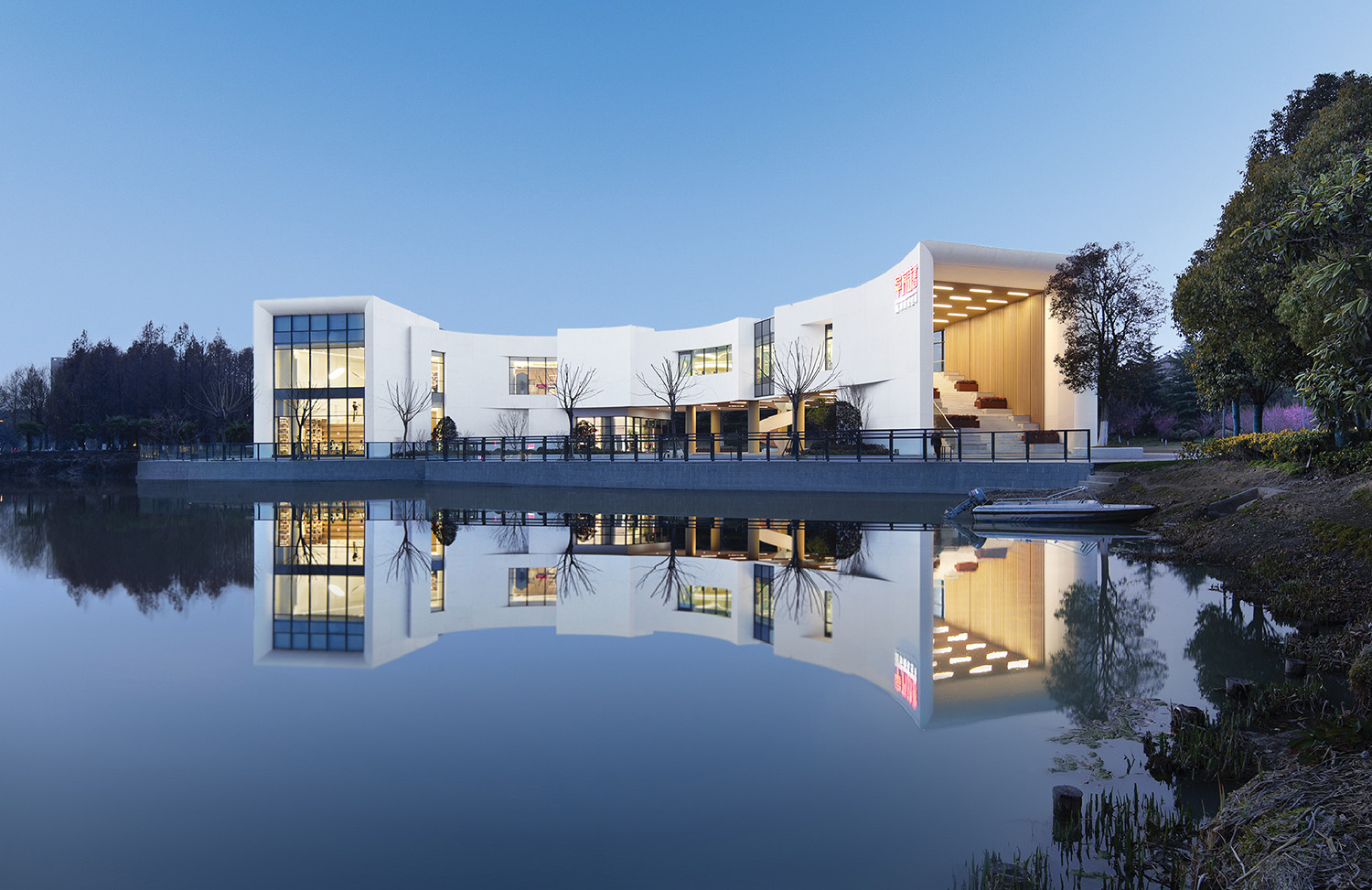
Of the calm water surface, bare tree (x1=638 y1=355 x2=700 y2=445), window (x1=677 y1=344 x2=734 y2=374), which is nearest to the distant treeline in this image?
bare tree (x1=638 y1=355 x2=700 y2=445)

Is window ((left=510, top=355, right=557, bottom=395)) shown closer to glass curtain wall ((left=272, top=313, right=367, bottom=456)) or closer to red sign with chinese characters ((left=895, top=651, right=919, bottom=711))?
glass curtain wall ((left=272, top=313, right=367, bottom=456))

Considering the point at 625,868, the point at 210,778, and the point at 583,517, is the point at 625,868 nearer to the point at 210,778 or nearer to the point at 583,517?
A: the point at 210,778

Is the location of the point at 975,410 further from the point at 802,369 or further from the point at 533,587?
the point at 533,587

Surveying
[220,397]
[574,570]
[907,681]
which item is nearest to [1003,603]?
[907,681]

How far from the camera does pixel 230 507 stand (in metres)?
21.6

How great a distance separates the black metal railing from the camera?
21984 mm

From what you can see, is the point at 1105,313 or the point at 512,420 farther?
the point at 512,420

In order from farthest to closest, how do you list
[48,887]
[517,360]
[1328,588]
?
[517,360] < [1328,588] < [48,887]

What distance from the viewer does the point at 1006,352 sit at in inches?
1249

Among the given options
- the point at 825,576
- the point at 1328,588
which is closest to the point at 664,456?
the point at 825,576

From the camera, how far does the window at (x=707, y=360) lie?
41031 mm

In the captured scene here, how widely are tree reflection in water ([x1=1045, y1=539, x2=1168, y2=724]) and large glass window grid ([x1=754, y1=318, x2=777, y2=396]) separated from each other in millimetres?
29585

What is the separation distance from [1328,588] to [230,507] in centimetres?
2310

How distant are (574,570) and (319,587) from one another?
3089 mm
